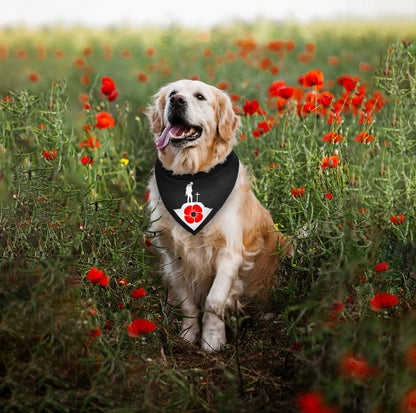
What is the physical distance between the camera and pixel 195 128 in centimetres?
296

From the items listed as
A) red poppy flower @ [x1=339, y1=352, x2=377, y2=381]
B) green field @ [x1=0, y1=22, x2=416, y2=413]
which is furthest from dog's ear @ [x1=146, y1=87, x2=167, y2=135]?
red poppy flower @ [x1=339, y1=352, x2=377, y2=381]

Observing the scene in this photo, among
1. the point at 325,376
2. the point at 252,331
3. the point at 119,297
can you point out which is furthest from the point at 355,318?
the point at 119,297

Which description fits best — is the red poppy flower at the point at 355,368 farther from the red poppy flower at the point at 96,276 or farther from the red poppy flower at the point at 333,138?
the red poppy flower at the point at 333,138

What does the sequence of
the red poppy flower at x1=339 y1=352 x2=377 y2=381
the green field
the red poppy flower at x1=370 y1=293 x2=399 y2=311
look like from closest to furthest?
the red poppy flower at x1=339 y1=352 x2=377 y2=381 → the green field → the red poppy flower at x1=370 y1=293 x2=399 y2=311

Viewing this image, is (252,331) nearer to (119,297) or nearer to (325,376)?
(119,297)

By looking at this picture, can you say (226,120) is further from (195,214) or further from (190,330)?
(190,330)

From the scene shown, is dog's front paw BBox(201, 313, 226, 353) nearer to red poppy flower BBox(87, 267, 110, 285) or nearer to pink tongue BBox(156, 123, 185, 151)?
red poppy flower BBox(87, 267, 110, 285)

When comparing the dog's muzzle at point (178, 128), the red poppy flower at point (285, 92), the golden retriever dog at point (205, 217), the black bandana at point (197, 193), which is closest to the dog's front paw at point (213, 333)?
the golden retriever dog at point (205, 217)

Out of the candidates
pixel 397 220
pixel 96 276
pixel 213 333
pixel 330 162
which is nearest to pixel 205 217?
pixel 213 333

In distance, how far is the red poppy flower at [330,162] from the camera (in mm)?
2537

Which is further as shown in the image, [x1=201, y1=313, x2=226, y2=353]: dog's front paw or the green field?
[x1=201, y1=313, x2=226, y2=353]: dog's front paw

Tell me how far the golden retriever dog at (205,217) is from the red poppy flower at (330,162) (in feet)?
1.73

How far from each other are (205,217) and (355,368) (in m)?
1.36

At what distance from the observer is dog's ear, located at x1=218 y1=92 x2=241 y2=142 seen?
117 inches
